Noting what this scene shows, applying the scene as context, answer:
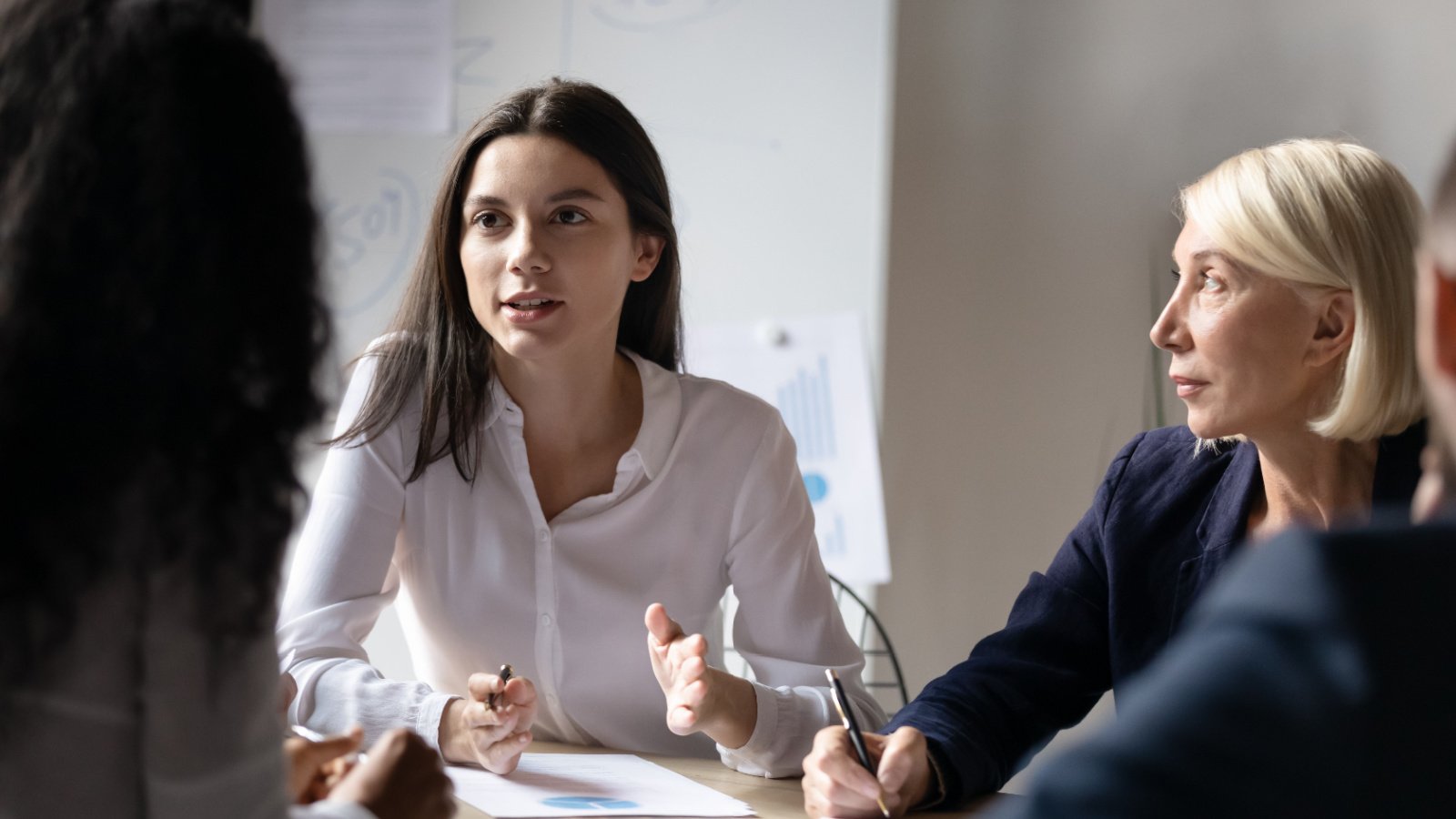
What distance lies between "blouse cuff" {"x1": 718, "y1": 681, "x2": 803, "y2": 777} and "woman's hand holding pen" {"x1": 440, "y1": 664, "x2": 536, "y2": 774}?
0.23 meters

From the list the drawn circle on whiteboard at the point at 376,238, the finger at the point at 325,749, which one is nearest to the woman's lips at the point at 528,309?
the finger at the point at 325,749

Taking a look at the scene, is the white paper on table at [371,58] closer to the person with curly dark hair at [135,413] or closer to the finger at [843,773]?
the finger at [843,773]

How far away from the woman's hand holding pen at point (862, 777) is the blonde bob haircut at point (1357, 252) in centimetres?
61

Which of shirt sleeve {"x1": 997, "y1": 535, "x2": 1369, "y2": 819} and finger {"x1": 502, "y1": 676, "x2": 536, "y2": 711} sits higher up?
shirt sleeve {"x1": 997, "y1": 535, "x2": 1369, "y2": 819}

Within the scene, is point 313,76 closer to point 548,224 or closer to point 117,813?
point 548,224

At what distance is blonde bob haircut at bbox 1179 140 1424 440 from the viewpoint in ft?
4.67

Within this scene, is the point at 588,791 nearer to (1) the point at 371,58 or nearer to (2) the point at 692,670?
(2) the point at 692,670

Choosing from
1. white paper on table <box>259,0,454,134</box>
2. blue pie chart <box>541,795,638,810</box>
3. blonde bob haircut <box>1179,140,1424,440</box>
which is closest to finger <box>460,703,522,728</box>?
blue pie chart <box>541,795,638,810</box>

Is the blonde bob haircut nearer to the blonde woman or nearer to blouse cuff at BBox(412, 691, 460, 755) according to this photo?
the blonde woman

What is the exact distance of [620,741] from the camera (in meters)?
1.66

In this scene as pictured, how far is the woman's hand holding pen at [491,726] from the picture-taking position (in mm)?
1286

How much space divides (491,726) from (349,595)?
0.40 metres

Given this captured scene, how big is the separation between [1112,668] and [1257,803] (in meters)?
1.10

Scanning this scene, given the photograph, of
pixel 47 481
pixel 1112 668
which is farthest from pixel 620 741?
pixel 47 481
